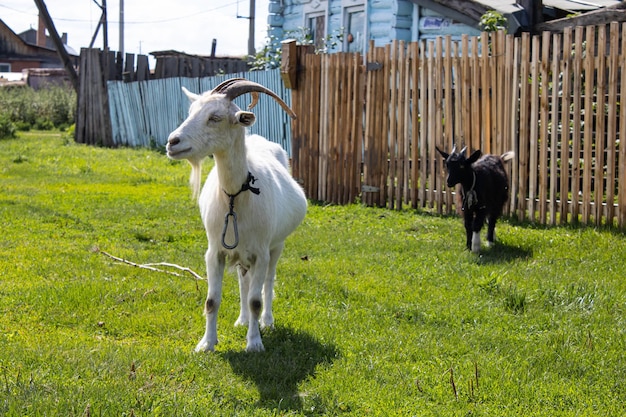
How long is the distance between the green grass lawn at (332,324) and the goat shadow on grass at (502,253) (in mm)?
33

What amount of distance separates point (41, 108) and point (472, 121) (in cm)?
2367

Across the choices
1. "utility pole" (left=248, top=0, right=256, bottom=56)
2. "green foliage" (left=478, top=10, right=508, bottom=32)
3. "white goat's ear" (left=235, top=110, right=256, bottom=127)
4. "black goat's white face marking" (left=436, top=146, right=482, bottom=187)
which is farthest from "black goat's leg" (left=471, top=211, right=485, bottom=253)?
"utility pole" (left=248, top=0, right=256, bottom=56)

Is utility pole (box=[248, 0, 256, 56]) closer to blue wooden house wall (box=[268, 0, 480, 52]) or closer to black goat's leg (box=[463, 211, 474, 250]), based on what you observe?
blue wooden house wall (box=[268, 0, 480, 52])

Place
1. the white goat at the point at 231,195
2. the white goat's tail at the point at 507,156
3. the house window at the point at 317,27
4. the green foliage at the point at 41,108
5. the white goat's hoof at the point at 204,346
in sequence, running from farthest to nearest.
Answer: the green foliage at the point at 41,108 < the house window at the point at 317,27 < the white goat's tail at the point at 507,156 < the white goat's hoof at the point at 204,346 < the white goat at the point at 231,195

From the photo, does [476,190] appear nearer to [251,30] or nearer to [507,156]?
[507,156]

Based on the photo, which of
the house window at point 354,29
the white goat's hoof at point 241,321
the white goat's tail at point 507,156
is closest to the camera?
the white goat's hoof at point 241,321

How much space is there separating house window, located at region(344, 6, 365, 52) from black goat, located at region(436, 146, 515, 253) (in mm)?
10041

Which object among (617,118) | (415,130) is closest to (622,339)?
(617,118)

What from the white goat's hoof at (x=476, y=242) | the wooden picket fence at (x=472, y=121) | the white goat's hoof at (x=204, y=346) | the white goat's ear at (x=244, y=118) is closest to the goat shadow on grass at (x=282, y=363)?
the white goat's hoof at (x=204, y=346)

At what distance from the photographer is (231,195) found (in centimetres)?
579

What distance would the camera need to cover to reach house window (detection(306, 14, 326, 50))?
2044 centimetres

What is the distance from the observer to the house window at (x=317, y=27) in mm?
20438

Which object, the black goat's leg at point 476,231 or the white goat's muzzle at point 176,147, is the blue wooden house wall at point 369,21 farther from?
the white goat's muzzle at point 176,147

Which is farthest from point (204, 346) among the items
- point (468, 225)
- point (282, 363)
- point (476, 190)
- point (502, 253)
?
point (476, 190)
